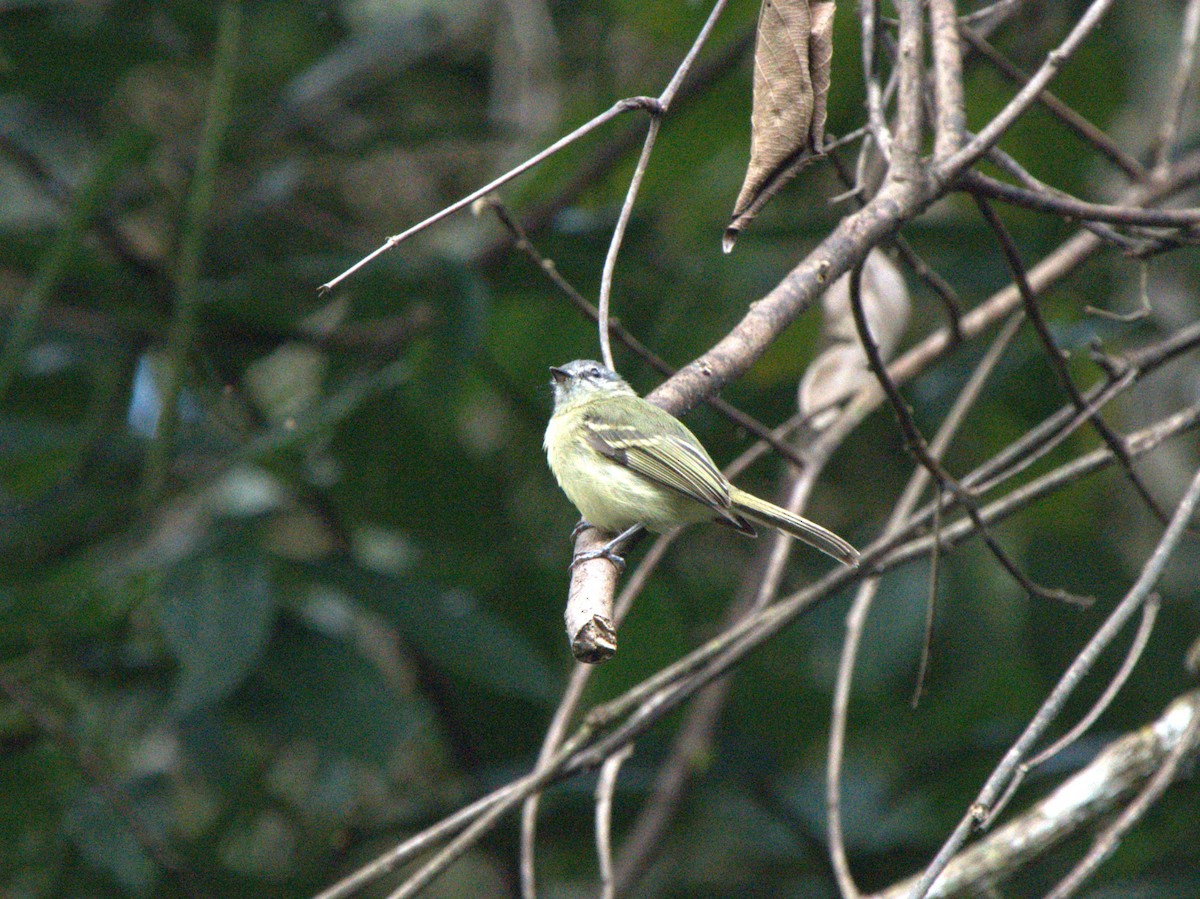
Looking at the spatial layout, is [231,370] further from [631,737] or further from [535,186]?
[631,737]

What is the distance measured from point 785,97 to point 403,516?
2835 mm

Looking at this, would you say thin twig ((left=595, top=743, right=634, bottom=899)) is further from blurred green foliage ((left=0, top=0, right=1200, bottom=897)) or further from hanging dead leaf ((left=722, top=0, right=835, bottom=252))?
hanging dead leaf ((left=722, top=0, right=835, bottom=252))

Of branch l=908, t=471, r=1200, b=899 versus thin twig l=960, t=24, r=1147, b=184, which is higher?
thin twig l=960, t=24, r=1147, b=184

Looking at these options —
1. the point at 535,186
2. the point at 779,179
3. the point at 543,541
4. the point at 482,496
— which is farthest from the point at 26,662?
the point at 779,179

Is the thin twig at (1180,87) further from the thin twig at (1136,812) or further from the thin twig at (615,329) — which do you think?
the thin twig at (1136,812)

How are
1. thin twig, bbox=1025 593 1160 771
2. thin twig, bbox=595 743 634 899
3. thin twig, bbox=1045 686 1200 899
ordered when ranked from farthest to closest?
1. thin twig, bbox=595 743 634 899
2. thin twig, bbox=1045 686 1200 899
3. thin twig, bbox=1025 593 1160 771

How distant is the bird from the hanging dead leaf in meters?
1.04

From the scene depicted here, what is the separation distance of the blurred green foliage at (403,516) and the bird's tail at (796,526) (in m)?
0.97

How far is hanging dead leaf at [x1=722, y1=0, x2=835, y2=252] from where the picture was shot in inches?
78.9

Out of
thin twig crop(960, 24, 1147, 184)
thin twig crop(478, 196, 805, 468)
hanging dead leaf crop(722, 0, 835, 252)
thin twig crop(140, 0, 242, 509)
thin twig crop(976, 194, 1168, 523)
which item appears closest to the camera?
hanging dead leaf crop(722, 0, 835, 252)

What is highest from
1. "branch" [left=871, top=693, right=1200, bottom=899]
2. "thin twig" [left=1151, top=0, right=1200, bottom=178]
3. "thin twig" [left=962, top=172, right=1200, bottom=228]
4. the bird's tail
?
"thin twig" [left=1151, top=0, right=1200, bottom=178]

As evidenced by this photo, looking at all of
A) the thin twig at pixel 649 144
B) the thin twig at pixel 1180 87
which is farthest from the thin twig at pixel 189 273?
the thin twig at pixel 1180 87

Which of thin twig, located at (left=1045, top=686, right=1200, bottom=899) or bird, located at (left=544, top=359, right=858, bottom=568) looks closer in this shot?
thin twig, located at (left=1045, top=686, right=1200, bottom=899)

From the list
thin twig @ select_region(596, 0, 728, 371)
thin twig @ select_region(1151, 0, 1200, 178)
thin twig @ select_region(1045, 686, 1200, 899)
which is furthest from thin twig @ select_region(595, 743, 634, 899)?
thin twig @ select_region(1151, 0, 1200, 178)
